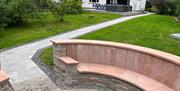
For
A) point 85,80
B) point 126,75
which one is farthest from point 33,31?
point 126,75

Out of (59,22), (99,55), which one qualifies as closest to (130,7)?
(59,22)

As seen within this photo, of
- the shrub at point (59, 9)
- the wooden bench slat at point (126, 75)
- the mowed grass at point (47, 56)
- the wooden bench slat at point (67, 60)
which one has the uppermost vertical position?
the shrub at point (59, 9)

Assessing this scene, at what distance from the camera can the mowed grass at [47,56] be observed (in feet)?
33.4

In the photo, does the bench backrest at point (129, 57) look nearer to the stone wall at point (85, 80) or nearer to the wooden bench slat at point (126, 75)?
the wooden bench slat at point (126, 75)

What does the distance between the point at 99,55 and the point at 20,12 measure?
12.6 meters

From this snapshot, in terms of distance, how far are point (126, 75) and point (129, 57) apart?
678mm

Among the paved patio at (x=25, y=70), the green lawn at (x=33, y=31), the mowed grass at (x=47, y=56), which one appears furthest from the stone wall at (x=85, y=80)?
the green lawn at (x=33, y=31)

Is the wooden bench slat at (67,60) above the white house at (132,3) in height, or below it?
above

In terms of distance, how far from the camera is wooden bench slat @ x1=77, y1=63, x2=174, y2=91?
6758mm

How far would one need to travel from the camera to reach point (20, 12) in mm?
19469

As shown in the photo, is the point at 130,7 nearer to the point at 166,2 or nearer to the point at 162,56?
the point at 166,2

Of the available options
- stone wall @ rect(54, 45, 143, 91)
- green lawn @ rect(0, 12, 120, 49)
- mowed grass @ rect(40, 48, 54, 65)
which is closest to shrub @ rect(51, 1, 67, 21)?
green lawn @ rect(0, 12, 120, 49)

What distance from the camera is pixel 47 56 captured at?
35.8 feet

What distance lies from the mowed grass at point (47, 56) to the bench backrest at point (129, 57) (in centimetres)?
147
